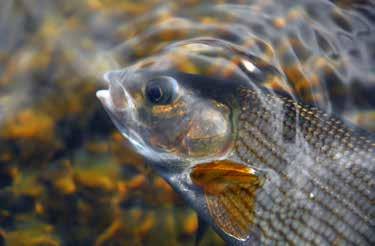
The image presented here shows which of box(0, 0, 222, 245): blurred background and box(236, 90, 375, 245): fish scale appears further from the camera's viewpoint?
box(0, 0, 222, 245): blurred background

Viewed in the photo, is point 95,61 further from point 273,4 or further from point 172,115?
point 273,4

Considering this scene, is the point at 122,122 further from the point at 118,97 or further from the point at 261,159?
the point at 261,159

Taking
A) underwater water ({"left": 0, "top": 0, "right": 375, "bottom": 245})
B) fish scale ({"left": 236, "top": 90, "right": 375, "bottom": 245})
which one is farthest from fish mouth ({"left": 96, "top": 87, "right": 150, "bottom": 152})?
fish scale ({"left": 236, "top": 90, "right": 375, "bottom": 245})

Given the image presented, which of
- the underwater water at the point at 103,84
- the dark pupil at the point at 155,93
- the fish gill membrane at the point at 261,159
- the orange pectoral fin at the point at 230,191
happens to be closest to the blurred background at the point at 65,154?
the underwater water at the point at 103,84

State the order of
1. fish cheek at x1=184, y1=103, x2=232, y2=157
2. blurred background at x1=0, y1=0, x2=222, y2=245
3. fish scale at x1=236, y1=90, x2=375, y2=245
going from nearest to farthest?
fish scale at x1=236, y1=90, x2=375, y2=245
fish cheek at x1=184, y1=103, x2=232, y2=157
blurred background at x1=0, y1=0, x2=222, y2=245

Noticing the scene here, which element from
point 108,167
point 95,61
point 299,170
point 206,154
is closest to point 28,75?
point 95,61

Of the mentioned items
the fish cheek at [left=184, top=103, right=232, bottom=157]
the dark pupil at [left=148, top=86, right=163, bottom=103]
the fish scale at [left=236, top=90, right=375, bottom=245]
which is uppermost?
the dark pupil at [left=148, top=86, right=163, bottom=103]

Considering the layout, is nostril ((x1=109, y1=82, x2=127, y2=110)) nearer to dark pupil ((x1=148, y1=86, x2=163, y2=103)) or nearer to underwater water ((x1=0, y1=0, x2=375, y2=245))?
dark pupil ((x1=148, y1=86, x2=163, y2=103))
